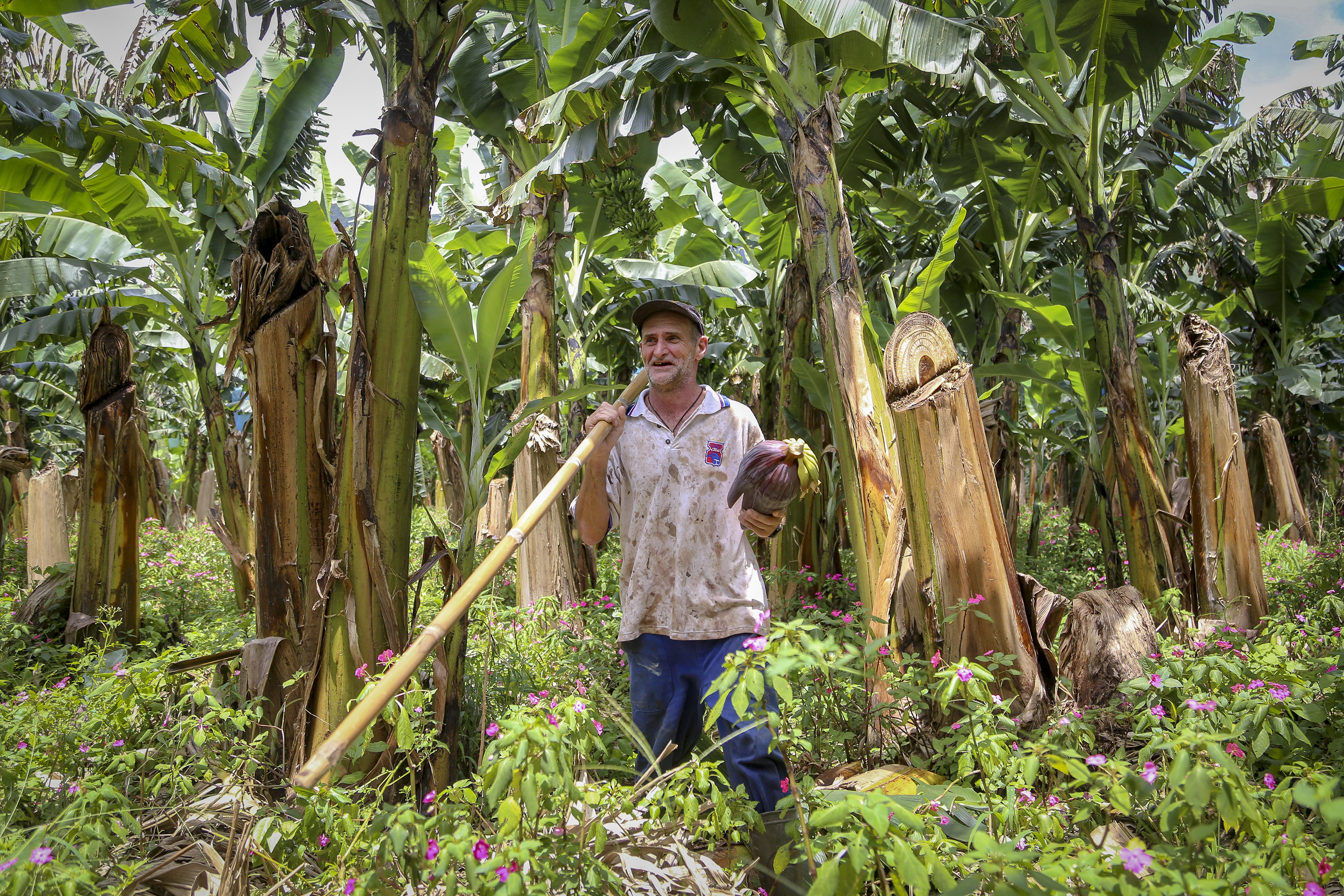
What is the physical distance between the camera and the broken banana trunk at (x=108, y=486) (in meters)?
4.68

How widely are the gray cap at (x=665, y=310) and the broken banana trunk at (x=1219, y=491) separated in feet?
10.6

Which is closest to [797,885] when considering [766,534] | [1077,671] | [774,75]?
[766,534]

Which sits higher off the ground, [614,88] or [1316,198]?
[614,88]

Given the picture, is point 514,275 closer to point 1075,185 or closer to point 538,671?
point 538,671

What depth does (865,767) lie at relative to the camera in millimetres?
2773

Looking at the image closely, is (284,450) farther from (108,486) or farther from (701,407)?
(108,486)

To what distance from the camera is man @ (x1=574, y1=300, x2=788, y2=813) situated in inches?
103

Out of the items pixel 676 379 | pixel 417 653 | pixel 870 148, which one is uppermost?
pixel 870 148

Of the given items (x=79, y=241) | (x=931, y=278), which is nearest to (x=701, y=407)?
(x=931, y=278)

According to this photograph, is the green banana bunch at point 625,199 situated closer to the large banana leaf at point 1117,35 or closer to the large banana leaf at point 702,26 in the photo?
the large banana leaf at point 702,26

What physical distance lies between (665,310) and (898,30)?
195cm

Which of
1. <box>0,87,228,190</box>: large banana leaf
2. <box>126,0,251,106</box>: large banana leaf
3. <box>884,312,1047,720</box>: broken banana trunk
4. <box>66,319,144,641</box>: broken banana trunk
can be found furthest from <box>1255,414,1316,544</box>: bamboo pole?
<box>66,319,144,641</box>: broken banana trunk

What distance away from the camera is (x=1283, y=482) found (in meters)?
7.34

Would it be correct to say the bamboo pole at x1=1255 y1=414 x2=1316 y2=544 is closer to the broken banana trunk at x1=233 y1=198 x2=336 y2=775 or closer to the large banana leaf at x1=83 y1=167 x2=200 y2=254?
the broken banana trunk at x1=233 y1=198 x2=336 y2=775
